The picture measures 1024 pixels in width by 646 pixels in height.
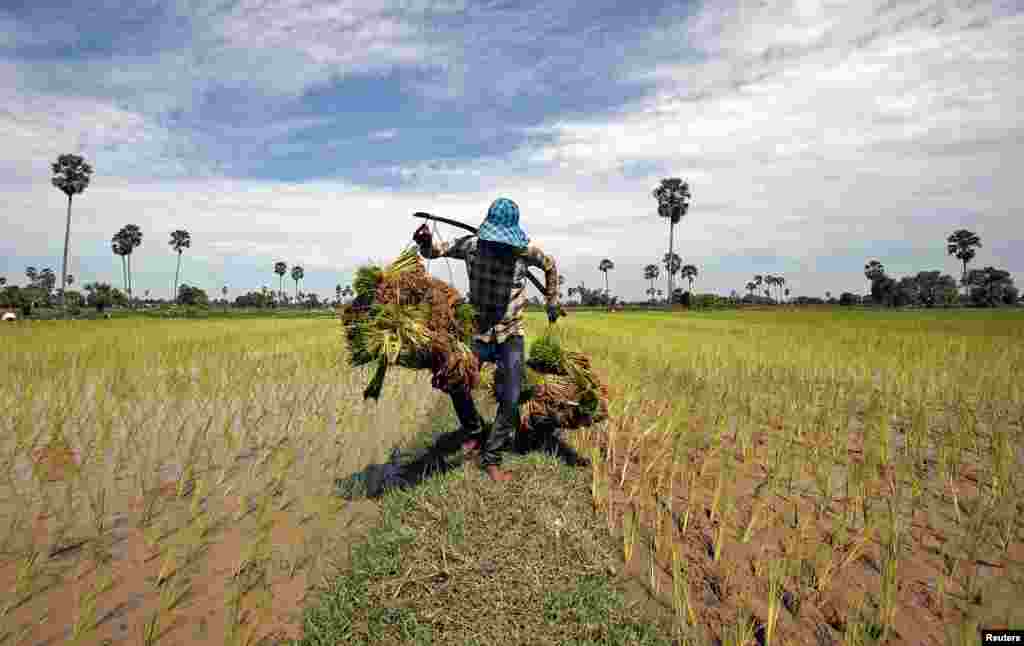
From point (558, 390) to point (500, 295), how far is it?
1.12 meters

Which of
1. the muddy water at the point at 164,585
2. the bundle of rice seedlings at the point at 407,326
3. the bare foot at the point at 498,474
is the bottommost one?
the muddy water at the point at 164,585

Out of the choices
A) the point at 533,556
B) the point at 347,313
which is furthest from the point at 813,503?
the point at 347,313

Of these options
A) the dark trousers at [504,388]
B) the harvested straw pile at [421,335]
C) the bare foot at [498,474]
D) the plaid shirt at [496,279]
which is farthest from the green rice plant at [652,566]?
the plaid shirt at [496,279]

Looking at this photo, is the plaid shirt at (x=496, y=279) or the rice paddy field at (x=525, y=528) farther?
the plaid shirt at (x=496, y=279)

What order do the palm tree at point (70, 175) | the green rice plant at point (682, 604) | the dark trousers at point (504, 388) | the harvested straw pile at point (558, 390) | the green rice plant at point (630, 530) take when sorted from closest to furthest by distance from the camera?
1. the green rice plant at point (682, 604)
2. the green rice plant at point (630, 530)
3. the dark trousers at point (504, 388)
4. the harvested straw pile at point (558, 390)
5. the palm tree at point (70, 175)

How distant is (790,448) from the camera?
5.02 m

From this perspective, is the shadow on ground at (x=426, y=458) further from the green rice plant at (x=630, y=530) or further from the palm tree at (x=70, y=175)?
the palm tree at (x=70, y=175)

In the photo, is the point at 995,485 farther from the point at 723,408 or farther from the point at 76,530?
the point at 76,530

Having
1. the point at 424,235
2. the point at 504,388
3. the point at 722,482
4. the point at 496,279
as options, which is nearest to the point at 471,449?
the point at 504,388

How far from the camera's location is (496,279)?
4.13 metres

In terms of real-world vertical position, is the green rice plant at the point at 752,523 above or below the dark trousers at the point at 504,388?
below

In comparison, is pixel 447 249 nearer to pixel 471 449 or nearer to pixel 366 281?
pixel 366 281

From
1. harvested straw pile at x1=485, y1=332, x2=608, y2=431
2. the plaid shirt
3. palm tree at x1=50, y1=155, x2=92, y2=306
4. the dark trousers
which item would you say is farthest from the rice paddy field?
palm tree at x1=50, y1=155, x2=92, y2=306

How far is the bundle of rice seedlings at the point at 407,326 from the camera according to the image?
3.71 m
